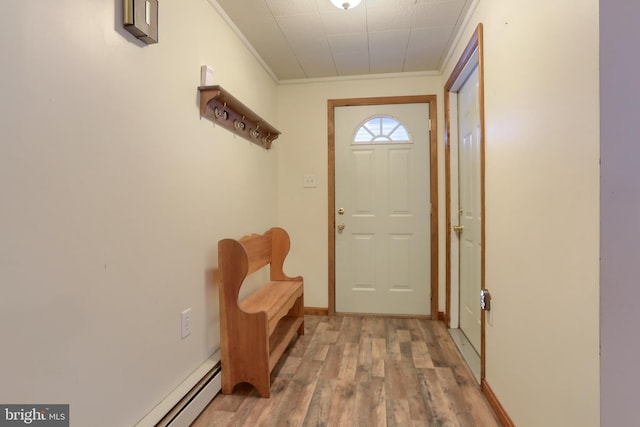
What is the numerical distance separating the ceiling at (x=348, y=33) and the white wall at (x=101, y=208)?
0.44 m

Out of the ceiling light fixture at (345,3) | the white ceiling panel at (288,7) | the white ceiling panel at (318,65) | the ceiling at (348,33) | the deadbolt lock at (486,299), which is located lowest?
the deadbolt lock at (486,299)

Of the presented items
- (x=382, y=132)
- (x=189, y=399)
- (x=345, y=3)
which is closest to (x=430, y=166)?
(x=382, y=132)

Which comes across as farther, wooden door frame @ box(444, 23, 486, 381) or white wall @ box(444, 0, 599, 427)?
wooden door frame @ box(444, 23, 486, 381)

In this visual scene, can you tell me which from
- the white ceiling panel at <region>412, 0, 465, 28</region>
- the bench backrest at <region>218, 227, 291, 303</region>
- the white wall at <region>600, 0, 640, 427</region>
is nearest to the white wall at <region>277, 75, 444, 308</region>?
the bench backrest at <region>218, 227, 291, 303</region>

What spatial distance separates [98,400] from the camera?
1.07m

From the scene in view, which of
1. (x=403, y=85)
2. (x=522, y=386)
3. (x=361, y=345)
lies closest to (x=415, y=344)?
(x=361, y=345)

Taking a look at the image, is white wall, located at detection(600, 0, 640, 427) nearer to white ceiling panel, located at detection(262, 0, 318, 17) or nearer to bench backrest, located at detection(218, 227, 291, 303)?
bench backrest, located at detection(218, 227, 291, 303)

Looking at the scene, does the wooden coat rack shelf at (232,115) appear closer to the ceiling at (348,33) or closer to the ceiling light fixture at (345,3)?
the ceiling at (348,33)

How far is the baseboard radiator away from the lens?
1323 mm

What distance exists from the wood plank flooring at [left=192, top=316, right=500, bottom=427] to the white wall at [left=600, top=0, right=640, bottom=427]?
88 centimetres

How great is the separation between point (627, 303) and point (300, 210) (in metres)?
2.53

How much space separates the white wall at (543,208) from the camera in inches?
34.9

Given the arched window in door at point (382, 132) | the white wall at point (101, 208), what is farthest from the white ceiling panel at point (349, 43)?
the white wall at point (101, 208)

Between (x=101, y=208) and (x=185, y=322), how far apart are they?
2.46ft
